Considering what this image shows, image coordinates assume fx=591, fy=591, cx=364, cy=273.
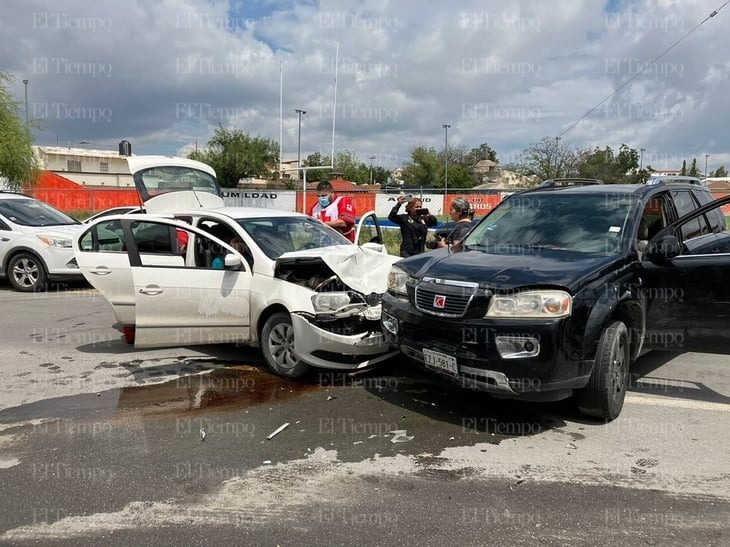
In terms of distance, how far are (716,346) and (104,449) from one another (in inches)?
190

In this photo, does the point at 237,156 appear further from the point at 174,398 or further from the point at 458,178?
the point at 174,398

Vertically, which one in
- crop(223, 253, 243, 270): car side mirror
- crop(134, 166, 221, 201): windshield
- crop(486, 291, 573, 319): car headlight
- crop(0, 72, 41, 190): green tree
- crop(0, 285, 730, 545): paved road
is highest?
crop(0, 72, 41, 190): green tree

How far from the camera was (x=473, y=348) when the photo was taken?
13.7ft

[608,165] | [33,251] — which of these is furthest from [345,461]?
[608,165]

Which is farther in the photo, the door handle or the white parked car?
the white parked car

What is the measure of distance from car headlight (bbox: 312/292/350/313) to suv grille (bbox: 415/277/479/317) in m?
0.96

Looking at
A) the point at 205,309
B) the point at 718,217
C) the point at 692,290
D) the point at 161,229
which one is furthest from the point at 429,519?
the point at 718,217

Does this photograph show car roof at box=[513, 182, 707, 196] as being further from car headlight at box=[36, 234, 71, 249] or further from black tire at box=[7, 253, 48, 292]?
black tire at box=[7, 253, 48, 292]

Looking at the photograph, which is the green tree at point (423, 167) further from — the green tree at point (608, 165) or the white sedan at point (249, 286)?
the white sedan at point (249, 286)

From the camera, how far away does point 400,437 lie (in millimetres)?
4352

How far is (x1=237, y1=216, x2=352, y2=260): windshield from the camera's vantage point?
6164 millimetres

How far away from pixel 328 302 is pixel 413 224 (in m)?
3.99

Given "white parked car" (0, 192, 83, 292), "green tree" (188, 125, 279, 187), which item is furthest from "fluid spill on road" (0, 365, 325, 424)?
"green tree" (188, 125, 279, 187)

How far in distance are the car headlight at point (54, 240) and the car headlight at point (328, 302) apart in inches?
275
